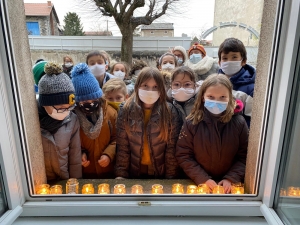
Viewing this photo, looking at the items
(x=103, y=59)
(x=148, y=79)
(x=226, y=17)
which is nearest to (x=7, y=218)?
(x=148, y=79)

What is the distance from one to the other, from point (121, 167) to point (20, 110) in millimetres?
640

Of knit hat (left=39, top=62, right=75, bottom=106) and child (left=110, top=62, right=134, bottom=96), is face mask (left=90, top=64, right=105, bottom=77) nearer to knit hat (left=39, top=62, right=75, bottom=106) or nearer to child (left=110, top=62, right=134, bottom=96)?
child (left=110, top=62, right=134, bottom=96)

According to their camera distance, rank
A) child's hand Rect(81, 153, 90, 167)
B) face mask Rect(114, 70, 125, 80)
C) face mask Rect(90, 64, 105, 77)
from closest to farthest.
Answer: child's hand Rect(81, 153, 90, 167)
face mask Rect(90, 64, 105, 77)
face mask Rect(114, 70, 125, 80)

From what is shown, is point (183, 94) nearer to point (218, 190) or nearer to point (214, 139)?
point (214, 139)

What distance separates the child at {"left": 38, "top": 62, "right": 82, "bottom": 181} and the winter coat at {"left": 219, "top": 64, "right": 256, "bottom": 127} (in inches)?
36.7

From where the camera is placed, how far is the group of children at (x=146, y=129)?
1.12 m

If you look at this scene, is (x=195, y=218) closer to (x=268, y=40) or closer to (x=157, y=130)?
(x=157, y=130)

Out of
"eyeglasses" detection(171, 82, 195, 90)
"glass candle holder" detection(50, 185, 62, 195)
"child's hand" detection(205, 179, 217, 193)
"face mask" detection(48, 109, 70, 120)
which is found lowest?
"child's hand" detection(205, 179, 217, 193)

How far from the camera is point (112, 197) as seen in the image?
0.83m

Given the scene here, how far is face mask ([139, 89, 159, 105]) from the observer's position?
3.99 feet

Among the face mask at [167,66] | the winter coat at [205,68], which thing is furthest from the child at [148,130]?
the winter coat at [205,68]

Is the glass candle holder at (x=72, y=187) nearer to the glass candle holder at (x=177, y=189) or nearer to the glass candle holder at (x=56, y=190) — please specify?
the glass candle holder at (x=56, y=190)

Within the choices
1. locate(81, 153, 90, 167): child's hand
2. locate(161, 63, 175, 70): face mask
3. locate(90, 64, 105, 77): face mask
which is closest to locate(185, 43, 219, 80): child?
locate(161, 63, 175, 70): face mask

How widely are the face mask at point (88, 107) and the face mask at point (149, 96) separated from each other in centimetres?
25
